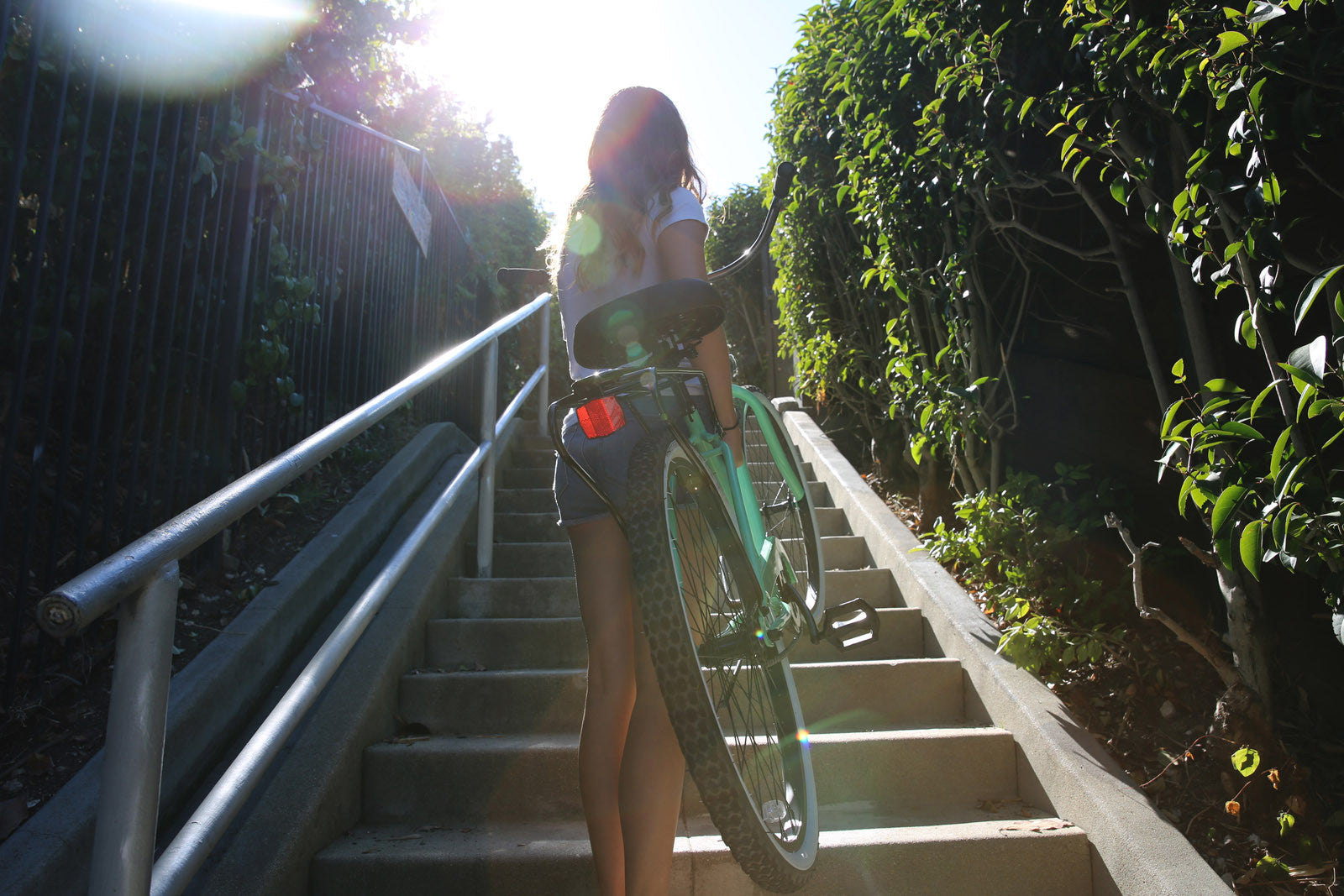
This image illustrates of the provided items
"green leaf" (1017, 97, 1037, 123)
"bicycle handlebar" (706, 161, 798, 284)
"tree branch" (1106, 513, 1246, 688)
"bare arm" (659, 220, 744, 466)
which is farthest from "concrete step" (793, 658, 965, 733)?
"green leaf" (1017, 97, 1037, 123)

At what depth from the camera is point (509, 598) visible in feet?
9.85

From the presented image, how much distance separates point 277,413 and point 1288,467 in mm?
2937

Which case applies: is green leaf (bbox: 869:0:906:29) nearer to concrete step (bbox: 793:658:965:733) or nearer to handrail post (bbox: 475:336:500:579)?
handrail post (bbox: 475:336:500:579)

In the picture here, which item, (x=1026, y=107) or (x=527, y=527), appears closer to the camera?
(x=1026, y=107)

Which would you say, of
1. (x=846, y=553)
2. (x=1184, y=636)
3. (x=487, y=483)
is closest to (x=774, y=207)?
(x=1184, y=636)

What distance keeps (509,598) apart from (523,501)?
100cm

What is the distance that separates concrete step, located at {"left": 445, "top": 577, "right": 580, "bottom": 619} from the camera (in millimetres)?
2980

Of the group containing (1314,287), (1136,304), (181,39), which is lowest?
(1314,287)

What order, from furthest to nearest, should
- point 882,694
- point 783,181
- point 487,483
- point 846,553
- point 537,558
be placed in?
point 846,553, point 537,558, point 487,483, point 882,694, point 783,181

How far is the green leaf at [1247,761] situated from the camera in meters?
1.80

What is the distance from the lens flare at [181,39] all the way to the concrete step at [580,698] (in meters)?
1.76

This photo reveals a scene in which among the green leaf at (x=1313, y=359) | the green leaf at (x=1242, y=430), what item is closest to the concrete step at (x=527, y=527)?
the green leaf at (x=1242, y=430)

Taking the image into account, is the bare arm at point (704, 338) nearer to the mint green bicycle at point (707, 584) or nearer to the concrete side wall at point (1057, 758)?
the mint green bicycle at point (707, 584)

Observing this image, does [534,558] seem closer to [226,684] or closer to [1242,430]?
[226,684]
